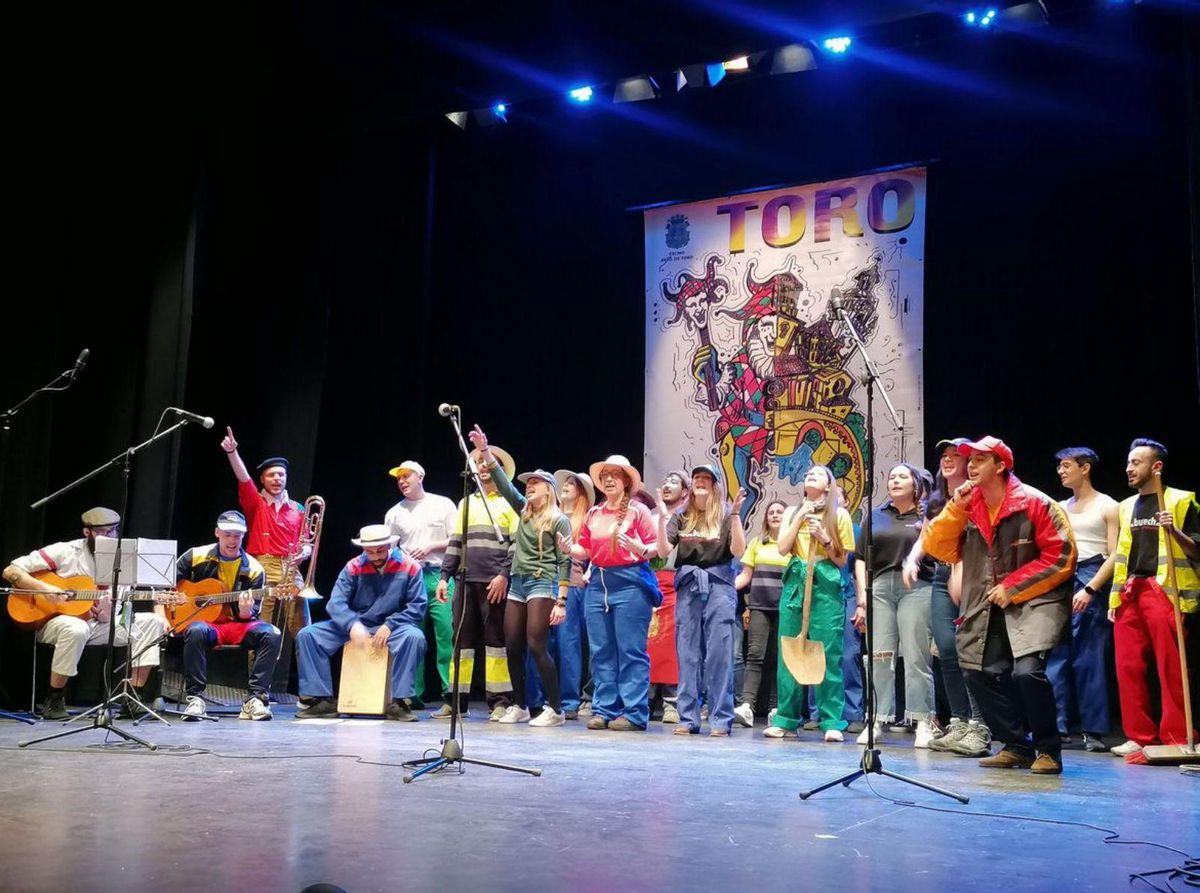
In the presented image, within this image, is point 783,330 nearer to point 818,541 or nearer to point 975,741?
point 818,541

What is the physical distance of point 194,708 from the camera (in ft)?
23.7

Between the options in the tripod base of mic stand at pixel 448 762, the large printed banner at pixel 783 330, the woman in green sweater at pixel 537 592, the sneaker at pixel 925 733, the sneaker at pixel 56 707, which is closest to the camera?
the tripod base of mic stand at pixel 448 762

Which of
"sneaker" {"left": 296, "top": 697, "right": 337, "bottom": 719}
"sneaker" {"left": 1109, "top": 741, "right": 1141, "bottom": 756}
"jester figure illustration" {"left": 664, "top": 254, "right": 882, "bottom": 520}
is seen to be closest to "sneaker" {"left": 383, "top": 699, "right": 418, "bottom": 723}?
"sneaker" {"left": 296, "top": 697, "right": 337, "bottom": 719}

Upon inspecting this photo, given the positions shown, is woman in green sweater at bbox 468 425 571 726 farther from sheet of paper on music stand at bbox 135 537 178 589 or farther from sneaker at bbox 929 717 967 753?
sneaker at bbox 929 717 967 753

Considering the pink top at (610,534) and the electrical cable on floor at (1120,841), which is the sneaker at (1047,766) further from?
the pink top at (610,534)

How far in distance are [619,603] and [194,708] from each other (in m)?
2.78

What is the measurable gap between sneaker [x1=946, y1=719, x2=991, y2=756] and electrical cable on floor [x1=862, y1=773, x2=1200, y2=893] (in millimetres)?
1358

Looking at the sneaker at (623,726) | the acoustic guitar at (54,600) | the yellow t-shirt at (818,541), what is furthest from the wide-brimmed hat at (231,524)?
the yellow t-shirt at (818,541)

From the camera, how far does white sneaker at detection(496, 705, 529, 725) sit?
7.37 m

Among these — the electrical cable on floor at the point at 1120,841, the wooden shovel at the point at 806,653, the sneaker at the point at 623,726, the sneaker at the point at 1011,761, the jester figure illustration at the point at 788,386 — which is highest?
the jester figure illustration at the point at 788,386

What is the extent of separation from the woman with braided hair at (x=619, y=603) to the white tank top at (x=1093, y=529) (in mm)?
2493

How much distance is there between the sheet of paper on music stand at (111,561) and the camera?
642 cm

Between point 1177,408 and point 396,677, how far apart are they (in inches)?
210

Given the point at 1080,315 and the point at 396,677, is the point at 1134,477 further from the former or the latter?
the point at 396,677
